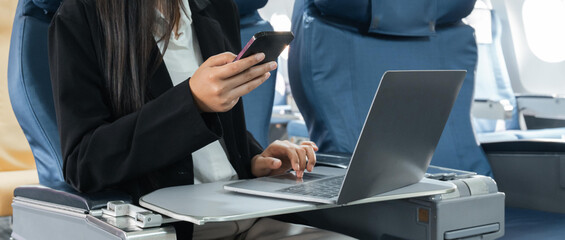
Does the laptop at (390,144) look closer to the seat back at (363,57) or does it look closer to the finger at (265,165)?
the finger at (265,165)

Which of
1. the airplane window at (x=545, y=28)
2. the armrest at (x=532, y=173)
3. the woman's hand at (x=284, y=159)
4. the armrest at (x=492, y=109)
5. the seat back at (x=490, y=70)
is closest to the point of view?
the woman's hand at (x=284, y=159)

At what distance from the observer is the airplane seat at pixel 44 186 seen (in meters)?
0.91

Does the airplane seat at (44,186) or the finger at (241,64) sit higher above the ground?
the finger at (241,64)

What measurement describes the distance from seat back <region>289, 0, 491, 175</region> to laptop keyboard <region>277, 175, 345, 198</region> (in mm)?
770

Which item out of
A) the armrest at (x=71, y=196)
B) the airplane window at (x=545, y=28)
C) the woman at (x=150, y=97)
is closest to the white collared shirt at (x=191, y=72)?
the woman at (x=150, y=97)

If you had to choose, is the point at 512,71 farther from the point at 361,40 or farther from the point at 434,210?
the point at 434,210

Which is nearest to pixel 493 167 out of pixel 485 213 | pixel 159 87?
pixel 485 213

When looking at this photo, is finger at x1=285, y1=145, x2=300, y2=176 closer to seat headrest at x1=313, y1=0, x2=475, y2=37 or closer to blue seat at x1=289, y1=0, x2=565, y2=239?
blue seat at x1=289, y1=0, x2=565, y2=239

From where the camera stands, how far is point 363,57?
1980mm

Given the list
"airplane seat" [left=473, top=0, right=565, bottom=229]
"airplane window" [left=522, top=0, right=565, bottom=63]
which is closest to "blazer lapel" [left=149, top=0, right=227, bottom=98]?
"airplane seat" [left=473, top=0, right=565, bottom=229]

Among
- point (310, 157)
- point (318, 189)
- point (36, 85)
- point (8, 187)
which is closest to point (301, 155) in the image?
point (310, 157)

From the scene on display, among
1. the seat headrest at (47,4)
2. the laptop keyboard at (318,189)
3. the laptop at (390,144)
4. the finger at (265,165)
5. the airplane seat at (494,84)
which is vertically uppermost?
the seat headrest at (47,4)

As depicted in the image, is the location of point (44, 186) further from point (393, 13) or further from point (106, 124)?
point (393, 13)

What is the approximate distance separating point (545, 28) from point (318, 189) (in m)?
4.26
